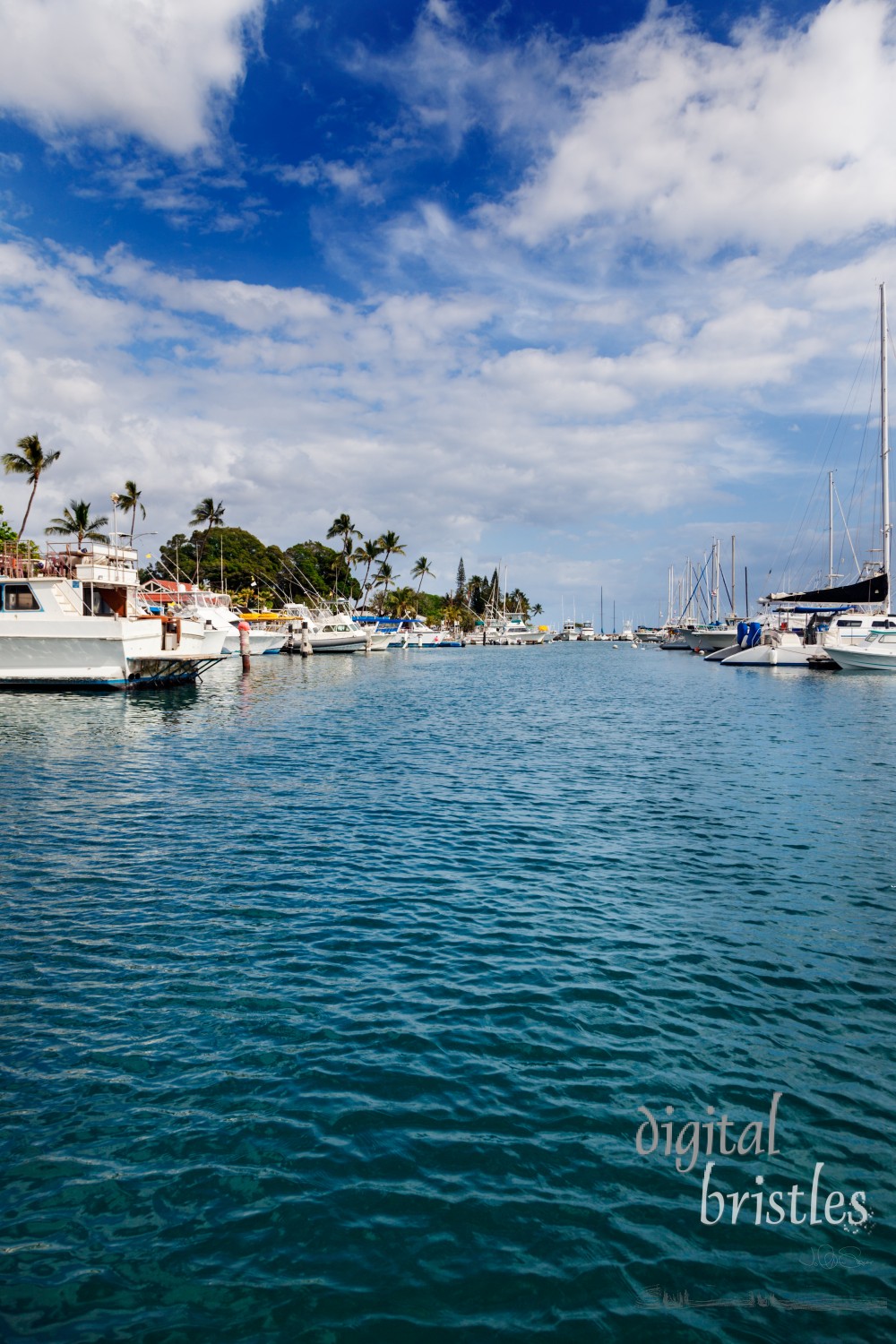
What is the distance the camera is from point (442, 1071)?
23.7 ft

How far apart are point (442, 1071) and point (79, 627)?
41061mm

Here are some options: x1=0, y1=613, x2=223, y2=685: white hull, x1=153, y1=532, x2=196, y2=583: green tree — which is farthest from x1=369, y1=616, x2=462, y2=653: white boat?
x1=0, y1=613, x2=223, y2=685: white hull

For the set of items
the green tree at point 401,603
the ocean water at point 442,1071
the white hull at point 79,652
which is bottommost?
the ocean water at point 442,1071

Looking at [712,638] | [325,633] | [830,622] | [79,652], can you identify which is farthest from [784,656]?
[79,652]

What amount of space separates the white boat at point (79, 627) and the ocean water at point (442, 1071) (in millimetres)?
27455

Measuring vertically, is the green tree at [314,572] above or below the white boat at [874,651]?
above

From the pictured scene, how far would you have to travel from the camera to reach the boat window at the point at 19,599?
138ft

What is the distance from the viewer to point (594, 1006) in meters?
8.48

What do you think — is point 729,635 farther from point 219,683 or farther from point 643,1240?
point 643,1240

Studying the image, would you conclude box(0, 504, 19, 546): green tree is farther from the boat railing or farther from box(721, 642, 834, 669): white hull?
box(721, 642, 834, 669): white hull

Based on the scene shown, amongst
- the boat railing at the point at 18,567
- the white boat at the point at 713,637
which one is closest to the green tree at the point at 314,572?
the white boat at the point at 713,637

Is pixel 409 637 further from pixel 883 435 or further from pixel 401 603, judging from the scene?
pixel 883 435

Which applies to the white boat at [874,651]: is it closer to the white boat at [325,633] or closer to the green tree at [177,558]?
the white boat at [325,633]

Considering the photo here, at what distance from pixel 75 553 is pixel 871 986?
47508 mm
